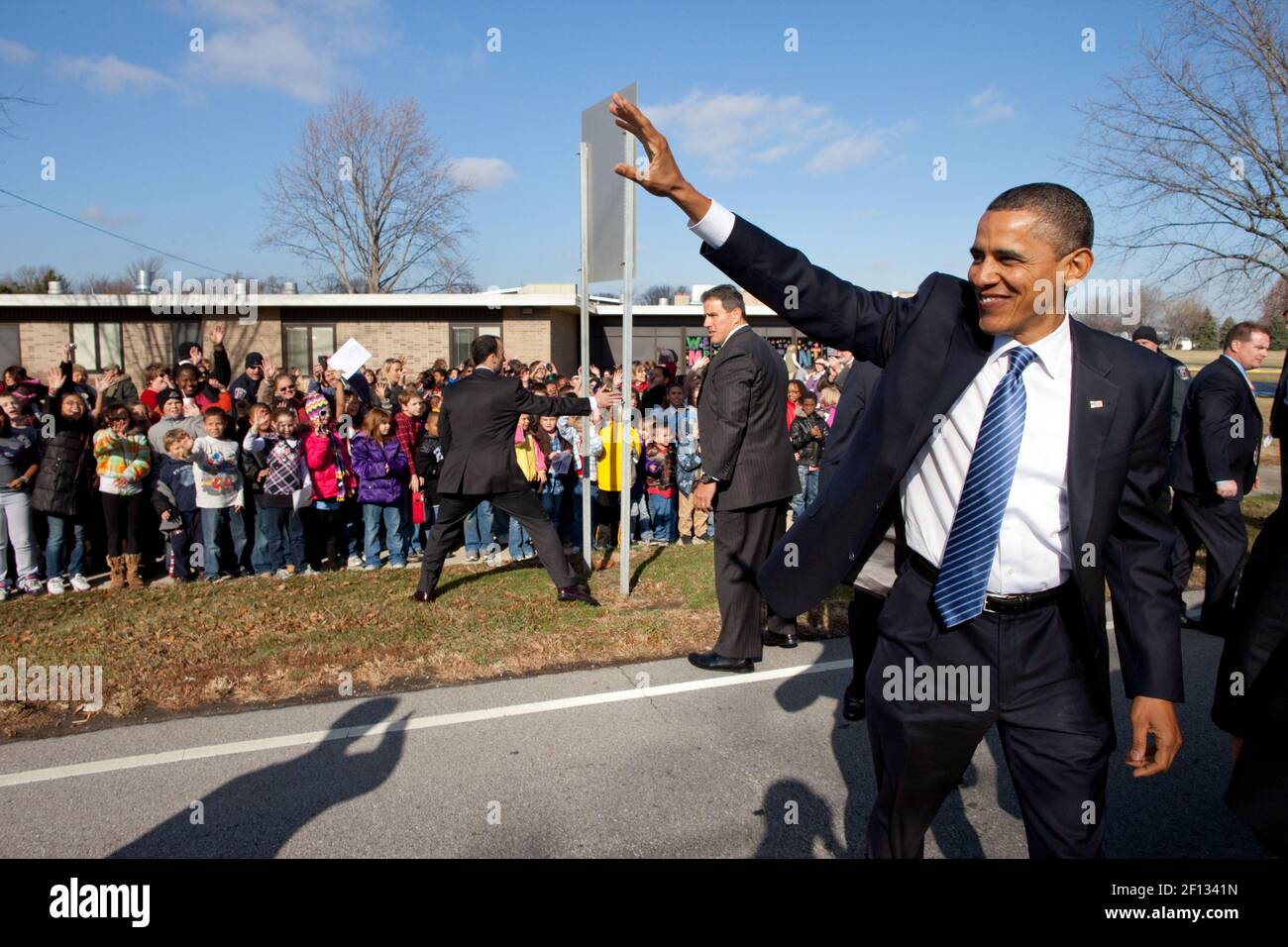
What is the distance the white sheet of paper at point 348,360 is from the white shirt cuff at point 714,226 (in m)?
9.02

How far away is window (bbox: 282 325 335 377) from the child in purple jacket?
1652 centimetres

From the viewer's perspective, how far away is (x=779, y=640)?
6242mm

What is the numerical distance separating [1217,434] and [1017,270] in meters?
5.53

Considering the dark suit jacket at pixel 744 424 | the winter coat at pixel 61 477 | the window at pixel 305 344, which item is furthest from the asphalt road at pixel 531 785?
the window at pixel 305 344

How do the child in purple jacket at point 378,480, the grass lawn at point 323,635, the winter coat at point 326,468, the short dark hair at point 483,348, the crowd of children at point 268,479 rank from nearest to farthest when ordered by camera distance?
1. the grass lawn at point 323,635
2. the short dark hair at point 483,348
3. the crowd of children at point 268,479
4. the winter coat at point 326,468
5. the child in purple jacket at point 378,480

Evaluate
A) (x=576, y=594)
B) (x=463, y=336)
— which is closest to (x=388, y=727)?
(x=576, y=594)

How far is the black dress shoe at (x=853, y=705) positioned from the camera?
481 cm

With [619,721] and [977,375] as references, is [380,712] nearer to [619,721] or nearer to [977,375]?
[619,721]

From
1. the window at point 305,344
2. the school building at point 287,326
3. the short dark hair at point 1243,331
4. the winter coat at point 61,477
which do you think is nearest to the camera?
the short dark hair at point 1243,331

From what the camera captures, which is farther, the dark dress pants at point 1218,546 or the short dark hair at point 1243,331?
the short dark hair at point 1243,331

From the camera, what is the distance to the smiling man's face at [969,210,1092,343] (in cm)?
221

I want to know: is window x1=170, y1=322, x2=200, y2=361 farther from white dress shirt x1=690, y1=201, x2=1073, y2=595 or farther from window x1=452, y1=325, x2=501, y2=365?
white dress shirt x1=690, y1=201, x2=1073, y2=595

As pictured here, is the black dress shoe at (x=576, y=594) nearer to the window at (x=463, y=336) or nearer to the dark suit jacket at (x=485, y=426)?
the dark suit jacket at (x=485, y=426)

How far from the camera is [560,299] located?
80.4 feet
